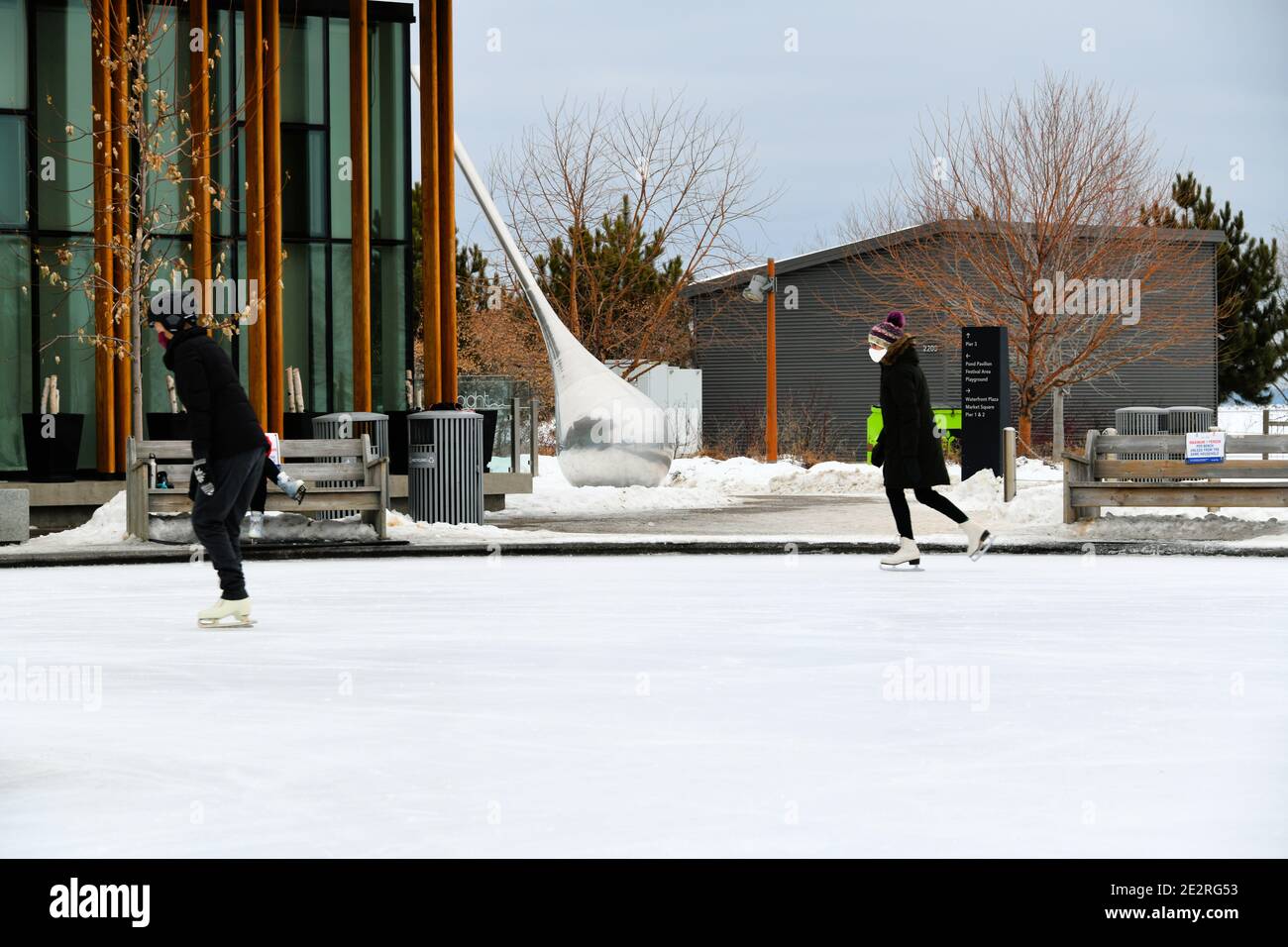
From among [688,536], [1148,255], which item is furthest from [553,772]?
[1148,255]

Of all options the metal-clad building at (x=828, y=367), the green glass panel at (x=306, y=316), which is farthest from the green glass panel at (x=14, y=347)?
the metal-clad building at (x=828, y=367)

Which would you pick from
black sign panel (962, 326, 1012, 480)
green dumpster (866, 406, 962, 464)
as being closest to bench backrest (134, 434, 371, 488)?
black sign panel (962, 326, 1012, 480)

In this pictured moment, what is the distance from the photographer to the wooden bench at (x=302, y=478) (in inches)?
628

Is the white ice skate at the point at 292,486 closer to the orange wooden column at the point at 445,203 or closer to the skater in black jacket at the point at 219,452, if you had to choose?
the skater in black jacket at the point at 219,452

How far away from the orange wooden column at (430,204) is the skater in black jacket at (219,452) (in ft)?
38.5

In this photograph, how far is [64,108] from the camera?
2183 centimetres

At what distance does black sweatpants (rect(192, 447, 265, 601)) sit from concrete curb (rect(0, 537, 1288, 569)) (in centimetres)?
514

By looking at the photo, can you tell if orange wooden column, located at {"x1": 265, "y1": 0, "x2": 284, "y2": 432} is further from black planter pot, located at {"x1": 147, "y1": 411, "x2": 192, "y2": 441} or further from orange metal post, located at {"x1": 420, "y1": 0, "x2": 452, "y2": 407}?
orange metal post, located at {"x1": 420, "y1": 0, "x2": 452, "y2": 407}

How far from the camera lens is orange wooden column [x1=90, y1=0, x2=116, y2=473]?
2008 centimetres

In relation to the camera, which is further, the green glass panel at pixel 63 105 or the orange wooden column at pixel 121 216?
the green glass panel at pixel 63 105

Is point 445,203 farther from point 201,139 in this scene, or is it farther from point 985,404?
point 985,404

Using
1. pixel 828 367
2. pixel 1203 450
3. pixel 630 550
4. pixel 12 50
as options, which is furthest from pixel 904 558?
pixel 828 367

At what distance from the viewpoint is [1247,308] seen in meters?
49.8
